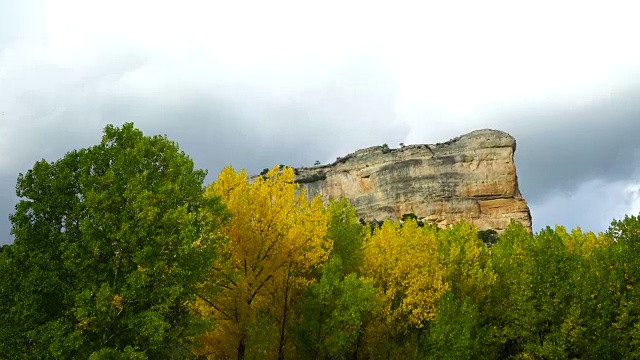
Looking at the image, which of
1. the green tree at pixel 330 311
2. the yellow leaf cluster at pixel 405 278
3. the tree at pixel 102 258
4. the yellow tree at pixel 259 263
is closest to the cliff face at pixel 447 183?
the yellow leaf cluster at pixel 405 278

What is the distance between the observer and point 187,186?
1819 cm

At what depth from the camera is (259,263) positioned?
20.9 metres

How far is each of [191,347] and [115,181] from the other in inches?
296

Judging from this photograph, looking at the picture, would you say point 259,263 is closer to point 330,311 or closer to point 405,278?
point 330,311

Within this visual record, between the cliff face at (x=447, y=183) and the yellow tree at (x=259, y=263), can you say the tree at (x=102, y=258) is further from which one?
the cliff face at (x=447, y=183)

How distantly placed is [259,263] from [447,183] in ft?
352

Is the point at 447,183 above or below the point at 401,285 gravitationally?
above

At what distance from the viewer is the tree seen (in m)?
14.9

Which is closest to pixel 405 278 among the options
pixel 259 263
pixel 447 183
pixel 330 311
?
pixel 330 311

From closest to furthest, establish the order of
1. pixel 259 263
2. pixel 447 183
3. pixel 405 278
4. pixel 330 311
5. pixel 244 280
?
pixel 244 280
pixel 259 263
pixel 330 311
pixel 405 278
pixel 447 183

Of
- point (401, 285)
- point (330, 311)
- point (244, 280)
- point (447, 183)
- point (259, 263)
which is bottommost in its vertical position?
point (330, 311)

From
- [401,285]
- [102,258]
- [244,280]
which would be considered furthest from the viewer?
[401,285]

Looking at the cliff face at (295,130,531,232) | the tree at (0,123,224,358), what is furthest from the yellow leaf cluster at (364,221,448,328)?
the cliff face at (295,130,531,232)

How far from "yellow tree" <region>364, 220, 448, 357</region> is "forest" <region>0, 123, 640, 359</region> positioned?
8cm
